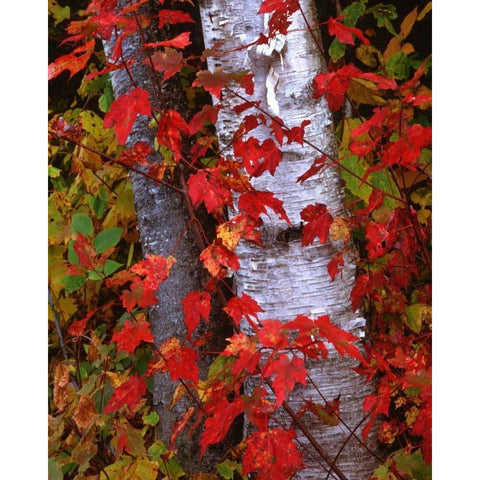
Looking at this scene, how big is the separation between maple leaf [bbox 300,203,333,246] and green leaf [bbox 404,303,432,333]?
29 cm

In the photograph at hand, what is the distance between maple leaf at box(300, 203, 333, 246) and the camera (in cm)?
122

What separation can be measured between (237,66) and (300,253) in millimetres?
396

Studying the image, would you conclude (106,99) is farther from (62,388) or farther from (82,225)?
(62,388)

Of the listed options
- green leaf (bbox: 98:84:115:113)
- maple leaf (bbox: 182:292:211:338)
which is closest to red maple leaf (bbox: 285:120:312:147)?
maple leaf (bbox: 182:292:211:338)

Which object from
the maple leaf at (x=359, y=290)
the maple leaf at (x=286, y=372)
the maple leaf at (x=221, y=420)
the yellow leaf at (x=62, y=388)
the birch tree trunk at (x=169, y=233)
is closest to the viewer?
the maple leaf at (x=286, y=372)

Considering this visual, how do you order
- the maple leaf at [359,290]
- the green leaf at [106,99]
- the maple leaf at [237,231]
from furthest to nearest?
the green leaf at [106,99], the maple leaf at [359,290], the maple leaf at [237,231]

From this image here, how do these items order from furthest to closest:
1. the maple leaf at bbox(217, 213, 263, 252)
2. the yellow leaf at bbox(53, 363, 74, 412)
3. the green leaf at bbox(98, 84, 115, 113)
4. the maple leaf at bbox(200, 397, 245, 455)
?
the green leaf at bbox(98, 84, 115, 113) < the yellow leaf at bbox(53, 363, 74, 412) < the maple leaf at bbox(217, 213, 263, 252) < the maple leaf at bbox(200, 397, 245, 455)

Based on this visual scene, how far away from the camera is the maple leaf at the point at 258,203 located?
1174mm

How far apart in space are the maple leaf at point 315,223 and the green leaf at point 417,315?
0.29 meters

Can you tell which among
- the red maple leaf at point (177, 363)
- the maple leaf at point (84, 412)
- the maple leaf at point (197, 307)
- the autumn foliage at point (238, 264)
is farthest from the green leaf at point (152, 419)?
the maple leaf at point (197, 307)

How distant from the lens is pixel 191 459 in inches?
59.3

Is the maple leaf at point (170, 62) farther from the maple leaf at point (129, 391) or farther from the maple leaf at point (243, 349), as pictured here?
the maple leaf at point (129, 391)

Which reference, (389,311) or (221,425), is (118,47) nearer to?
(221,425)

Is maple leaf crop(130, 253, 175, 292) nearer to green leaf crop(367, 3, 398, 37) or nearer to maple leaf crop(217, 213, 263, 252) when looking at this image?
maple leaf crop(217, 213, 263, 252)
